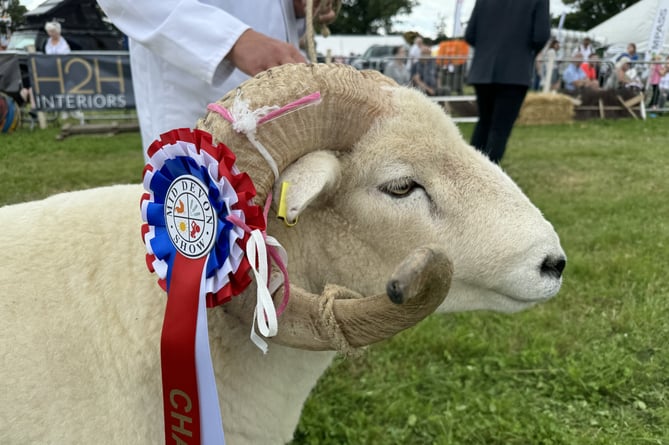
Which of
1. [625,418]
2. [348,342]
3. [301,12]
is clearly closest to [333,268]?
[348,342]

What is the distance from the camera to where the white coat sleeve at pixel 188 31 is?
66.9 inches

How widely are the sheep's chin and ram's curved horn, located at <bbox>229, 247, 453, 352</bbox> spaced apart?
0.38 metres

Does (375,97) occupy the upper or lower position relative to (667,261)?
upper

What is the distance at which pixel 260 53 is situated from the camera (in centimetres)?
165

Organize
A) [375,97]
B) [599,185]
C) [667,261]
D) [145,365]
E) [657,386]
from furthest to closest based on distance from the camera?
1. [599,185]
2. [667,261]
3. [657,386]
4. [375,97]
5. [145,365]

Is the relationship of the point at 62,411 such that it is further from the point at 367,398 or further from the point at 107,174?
the point at 107,174

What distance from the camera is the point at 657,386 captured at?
2.89 metres

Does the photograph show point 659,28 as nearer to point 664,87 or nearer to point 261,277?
point 664,87

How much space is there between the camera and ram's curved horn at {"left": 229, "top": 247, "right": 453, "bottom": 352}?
1062 millimetres

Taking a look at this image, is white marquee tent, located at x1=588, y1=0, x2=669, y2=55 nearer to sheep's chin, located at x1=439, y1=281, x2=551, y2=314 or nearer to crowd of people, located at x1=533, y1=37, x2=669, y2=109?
crowd of people, located at x1=533, y1=37, x2=669, y2=109

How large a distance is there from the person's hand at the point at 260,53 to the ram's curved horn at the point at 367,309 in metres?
0.68

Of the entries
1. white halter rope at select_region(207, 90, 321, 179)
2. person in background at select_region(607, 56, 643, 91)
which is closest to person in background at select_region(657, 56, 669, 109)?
person in background at select_region(607, 56, 643, 91)

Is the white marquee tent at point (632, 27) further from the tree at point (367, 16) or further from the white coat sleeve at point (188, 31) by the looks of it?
the white coat sleeve at point (188, 31)

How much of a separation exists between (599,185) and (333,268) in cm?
630
